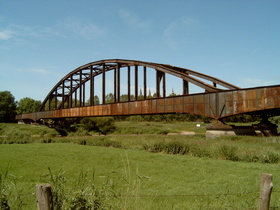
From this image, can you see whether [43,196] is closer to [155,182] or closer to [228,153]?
[155,182]

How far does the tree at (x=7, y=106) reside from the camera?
85900 mm

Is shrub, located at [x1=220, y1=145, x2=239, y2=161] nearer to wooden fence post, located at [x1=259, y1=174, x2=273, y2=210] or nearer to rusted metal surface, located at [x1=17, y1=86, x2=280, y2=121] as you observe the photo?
rusted metal surface, located at [x1=17, y1=86, x2=280, y2=121]

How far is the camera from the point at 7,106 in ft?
287

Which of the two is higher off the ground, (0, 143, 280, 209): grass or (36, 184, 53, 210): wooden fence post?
(36, 184, 53, 210): wooden fence post

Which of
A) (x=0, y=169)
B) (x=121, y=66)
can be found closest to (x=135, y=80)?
(x=121, y=66)

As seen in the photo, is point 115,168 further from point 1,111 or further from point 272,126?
point 1,111

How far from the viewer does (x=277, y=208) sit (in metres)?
6.10

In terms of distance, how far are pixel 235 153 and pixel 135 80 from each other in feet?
78.2

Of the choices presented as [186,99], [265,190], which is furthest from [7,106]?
[265,190]

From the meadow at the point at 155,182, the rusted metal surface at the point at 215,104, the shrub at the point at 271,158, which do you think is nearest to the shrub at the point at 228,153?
the meadow at the point at 155,182

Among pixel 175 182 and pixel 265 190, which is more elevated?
pixel 265 190

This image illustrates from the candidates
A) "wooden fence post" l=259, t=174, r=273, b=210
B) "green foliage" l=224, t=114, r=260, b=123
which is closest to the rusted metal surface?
"wooden fence post" l=259, t=174, r=273, b=210

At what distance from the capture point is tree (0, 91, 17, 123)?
8590 cm

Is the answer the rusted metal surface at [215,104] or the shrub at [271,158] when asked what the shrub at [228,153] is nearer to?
the shrub at [271,158]
